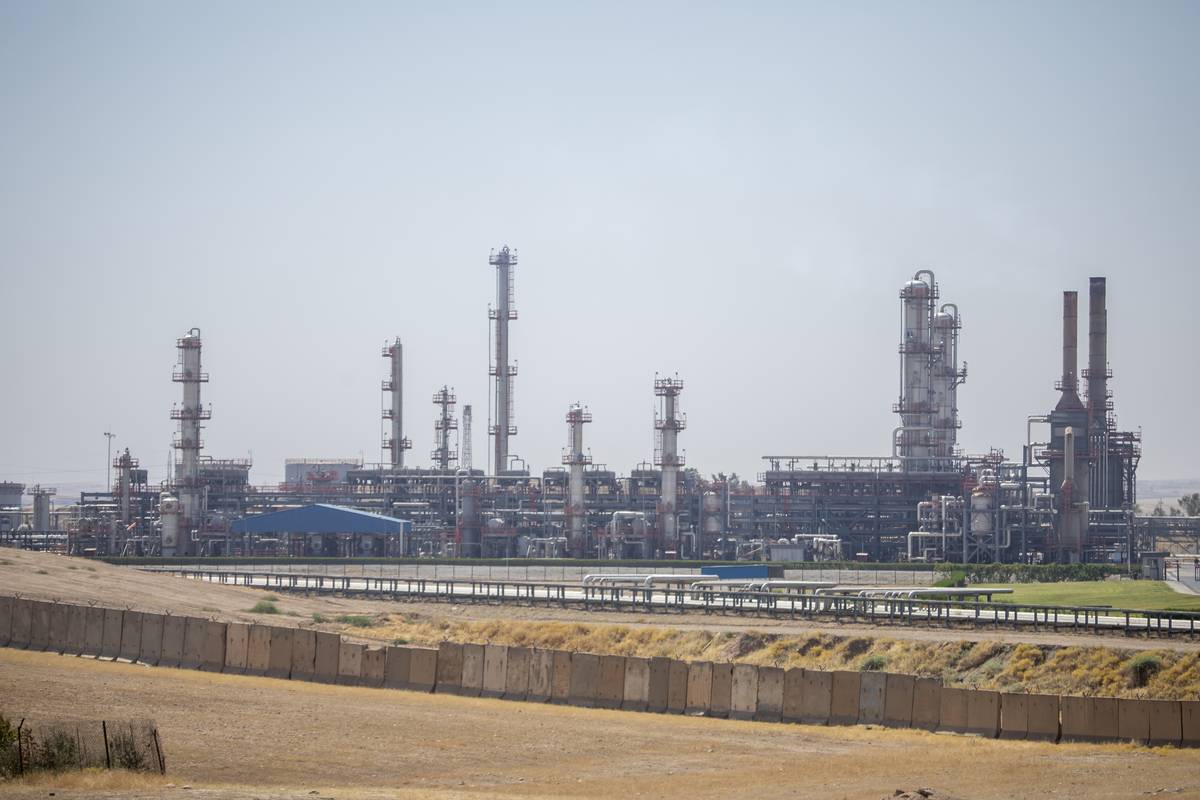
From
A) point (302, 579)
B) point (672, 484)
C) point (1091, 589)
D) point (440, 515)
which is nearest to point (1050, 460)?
point (672, 484)

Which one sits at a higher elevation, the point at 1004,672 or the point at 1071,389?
the point at 1071,389

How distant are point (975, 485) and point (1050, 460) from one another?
6.37 m

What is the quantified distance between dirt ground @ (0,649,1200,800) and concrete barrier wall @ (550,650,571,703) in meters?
1.22

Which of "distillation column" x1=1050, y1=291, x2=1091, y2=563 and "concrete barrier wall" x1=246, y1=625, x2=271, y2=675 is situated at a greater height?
"distillation column" x1=1050, y1=291, x2=1091, y2=563

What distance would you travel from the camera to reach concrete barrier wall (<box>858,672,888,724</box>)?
115ft

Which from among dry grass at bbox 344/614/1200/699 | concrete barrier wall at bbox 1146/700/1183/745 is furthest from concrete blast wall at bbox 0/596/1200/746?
dry grass at bbox 344/614/1200/699

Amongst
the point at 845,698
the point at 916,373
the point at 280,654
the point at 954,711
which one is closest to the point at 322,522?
the point at 916,373

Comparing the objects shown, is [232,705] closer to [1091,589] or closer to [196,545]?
[1091,589]

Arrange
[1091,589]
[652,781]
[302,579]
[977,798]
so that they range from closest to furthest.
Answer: [977,798] → [652,781] → [1091,589] → [302,579]

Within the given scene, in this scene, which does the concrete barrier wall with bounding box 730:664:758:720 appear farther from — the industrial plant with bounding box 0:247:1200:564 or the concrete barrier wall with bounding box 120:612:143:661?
the industrial plant with bounding box 0:247:1200:564

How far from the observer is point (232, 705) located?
3356 cm

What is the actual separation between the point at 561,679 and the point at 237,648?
931 centimetres

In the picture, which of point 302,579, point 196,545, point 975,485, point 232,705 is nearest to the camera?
point 232,705

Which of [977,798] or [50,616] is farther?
[50,616]
